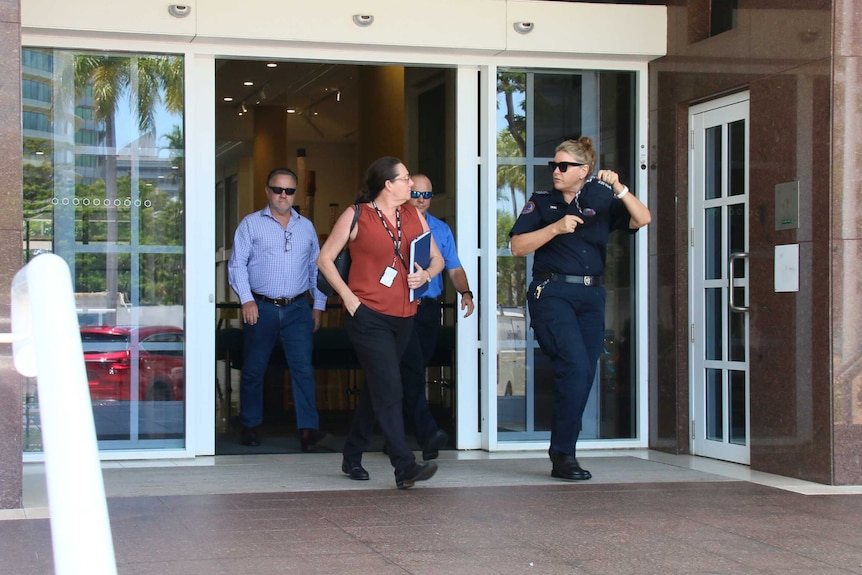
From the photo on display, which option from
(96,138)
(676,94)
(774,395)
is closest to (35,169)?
(96,138)

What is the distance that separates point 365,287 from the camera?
622cm

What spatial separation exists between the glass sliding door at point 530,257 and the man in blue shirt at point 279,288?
51.2 inches

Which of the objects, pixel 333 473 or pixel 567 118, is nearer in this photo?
pixel 333 473

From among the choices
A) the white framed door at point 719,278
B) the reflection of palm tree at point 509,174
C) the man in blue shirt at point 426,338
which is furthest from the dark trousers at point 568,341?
the reflection of palm tree at point 509,174

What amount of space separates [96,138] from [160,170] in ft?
1.42

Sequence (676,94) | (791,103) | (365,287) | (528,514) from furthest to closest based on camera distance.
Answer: (676,94) < (791,103) < (365,287) < (528,514)

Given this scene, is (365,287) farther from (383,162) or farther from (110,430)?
(110,430)

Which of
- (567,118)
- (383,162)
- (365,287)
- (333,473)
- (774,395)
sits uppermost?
(567,118)

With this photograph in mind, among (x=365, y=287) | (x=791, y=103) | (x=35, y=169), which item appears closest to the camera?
(x=365, y=287)

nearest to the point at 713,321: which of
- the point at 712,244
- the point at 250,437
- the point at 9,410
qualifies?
the point at 712,244

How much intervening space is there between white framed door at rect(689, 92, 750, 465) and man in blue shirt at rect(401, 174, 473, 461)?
1558 mm

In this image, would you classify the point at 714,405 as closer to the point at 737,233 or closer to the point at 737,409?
the point at 737,409

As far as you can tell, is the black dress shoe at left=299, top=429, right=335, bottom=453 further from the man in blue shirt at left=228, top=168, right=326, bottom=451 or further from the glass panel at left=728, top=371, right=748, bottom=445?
the glass panel at left=728, top=371, right=748, bottom=445

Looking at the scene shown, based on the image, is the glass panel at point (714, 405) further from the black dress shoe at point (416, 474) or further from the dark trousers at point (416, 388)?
the black dress shoe at point (416, 474)
